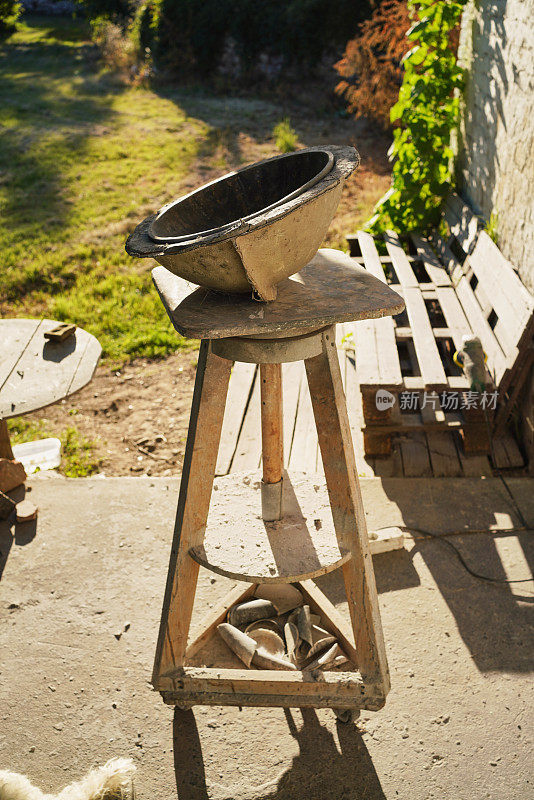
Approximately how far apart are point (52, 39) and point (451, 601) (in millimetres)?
A: 17276

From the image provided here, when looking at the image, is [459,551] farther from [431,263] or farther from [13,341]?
[13,341]

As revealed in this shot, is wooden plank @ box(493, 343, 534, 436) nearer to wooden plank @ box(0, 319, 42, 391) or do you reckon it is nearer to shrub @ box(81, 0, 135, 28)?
wooden plank @ box(0, 319, 42, 391)

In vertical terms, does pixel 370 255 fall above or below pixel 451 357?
above

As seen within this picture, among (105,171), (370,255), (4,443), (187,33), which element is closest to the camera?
(4,443)

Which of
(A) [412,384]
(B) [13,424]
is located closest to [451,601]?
(A) [412,384]

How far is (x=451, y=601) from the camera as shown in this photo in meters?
3.05

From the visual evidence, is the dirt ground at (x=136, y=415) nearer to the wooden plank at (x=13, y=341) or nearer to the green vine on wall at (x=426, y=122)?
the wooden plank at (x=13, y=341)

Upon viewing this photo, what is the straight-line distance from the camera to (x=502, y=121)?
4.48 m

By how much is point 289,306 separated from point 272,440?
627 mm

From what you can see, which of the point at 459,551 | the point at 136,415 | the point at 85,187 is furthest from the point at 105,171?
the point at 459,551

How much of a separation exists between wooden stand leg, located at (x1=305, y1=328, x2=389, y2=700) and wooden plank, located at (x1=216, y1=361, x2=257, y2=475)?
170 centimetres

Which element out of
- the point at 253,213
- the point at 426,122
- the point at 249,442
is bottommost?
the point at 249,442

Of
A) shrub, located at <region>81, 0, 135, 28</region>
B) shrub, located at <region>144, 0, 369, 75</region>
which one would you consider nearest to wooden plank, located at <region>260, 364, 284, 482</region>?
shrub, located at <region>144, 0, 369, 75</region>

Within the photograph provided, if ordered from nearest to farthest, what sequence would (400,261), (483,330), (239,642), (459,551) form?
(239,642) < (459,551) < (483,330) < (400,261)
